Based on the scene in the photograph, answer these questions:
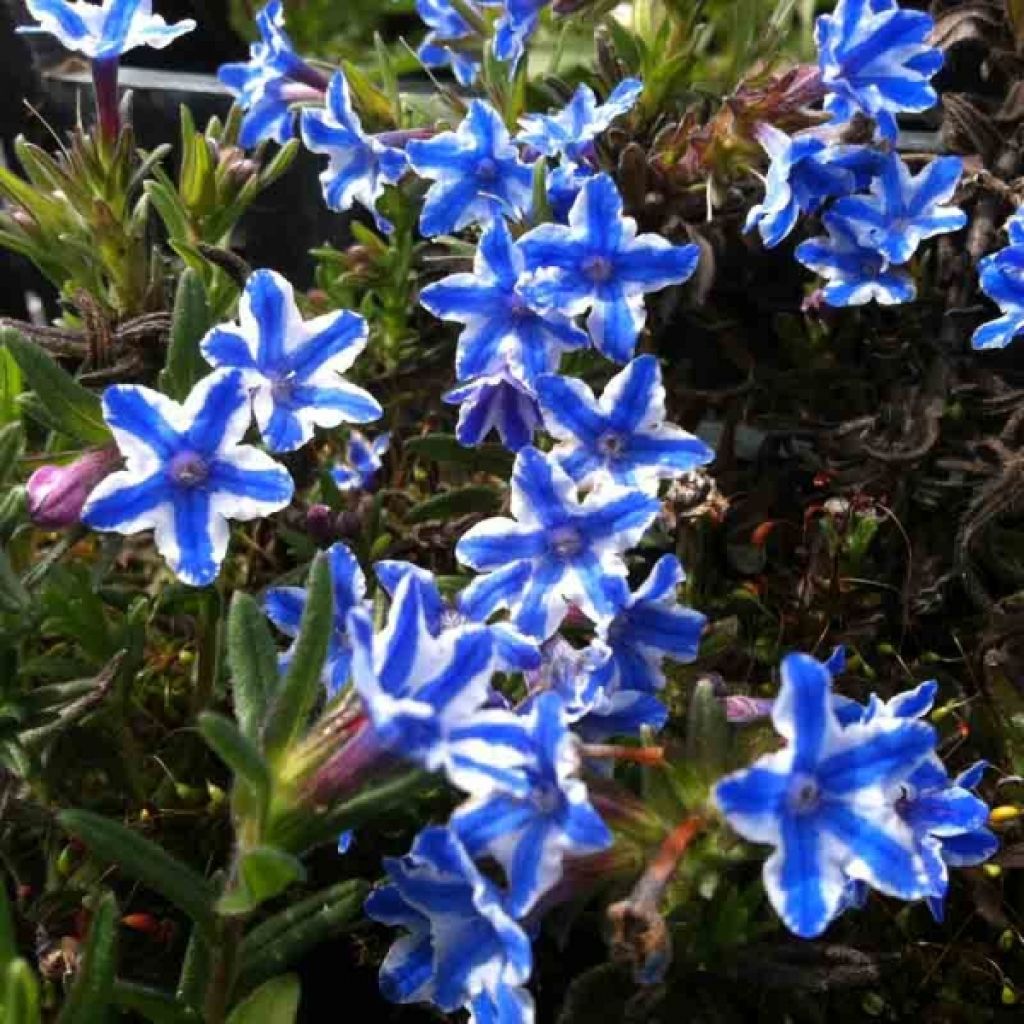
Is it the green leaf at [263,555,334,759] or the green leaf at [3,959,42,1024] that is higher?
the green leaf at [263,555,334,759]

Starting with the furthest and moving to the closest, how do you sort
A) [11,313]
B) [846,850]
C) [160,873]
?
[11,313] → [160,873] → [846,850]

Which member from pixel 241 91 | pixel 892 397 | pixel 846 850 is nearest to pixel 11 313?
pixel 241 91

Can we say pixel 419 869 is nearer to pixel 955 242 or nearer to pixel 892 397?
pixel 892 397

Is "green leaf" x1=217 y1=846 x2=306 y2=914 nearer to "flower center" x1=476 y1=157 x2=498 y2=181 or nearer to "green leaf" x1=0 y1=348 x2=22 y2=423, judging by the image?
"green leaf" x1=0 y1=348 x2=22 y2=423

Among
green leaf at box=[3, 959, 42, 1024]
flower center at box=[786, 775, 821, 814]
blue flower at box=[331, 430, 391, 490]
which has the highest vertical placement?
flower center at box=[786, 775, 821, 814]

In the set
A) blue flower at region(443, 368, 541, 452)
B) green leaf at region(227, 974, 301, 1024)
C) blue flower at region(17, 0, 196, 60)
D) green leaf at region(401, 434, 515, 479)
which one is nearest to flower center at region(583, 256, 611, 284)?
blue flower at region(443, 368, 541, 452)

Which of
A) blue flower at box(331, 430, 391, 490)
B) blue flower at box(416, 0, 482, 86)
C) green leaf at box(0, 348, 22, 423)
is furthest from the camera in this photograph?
blue flower at box(416, 0, 482, 86)

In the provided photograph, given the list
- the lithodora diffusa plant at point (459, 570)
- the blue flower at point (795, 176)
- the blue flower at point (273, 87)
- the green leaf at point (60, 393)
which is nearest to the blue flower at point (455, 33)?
the lithodora diffusa plant at point (459, 570)

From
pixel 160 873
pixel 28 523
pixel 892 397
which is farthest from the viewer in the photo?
pixel 892 397
